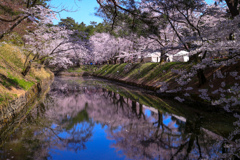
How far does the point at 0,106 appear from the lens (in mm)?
6117

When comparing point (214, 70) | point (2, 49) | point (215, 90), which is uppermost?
point (2, 49)

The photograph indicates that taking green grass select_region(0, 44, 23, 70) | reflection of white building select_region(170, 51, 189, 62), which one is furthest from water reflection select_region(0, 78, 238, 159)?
green grass select_region(0, 44, 23, 70)

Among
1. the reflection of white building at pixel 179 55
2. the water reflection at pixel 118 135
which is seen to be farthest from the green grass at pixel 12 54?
the reflection of white building at pixel 179 55

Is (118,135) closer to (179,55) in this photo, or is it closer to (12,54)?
(179,55)

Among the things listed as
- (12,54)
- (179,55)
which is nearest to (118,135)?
(179,55)

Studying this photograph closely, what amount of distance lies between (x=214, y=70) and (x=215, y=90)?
2.80 meters

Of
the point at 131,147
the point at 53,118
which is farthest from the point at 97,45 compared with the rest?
the point at 131,147

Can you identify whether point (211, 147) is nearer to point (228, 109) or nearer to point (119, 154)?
point (119, 154)

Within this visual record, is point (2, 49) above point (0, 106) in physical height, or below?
above

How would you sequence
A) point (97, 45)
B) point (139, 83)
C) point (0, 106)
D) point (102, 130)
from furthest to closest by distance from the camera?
point (97, 45)
point (139, 83)
point (102, 130)
point (0, 106)

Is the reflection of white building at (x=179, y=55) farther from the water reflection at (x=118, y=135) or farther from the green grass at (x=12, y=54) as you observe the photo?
the green grass at (x=12, y=54)

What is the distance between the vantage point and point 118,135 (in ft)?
20.5

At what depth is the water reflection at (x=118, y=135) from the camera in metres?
4.81

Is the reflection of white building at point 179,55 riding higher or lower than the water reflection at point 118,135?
higher
